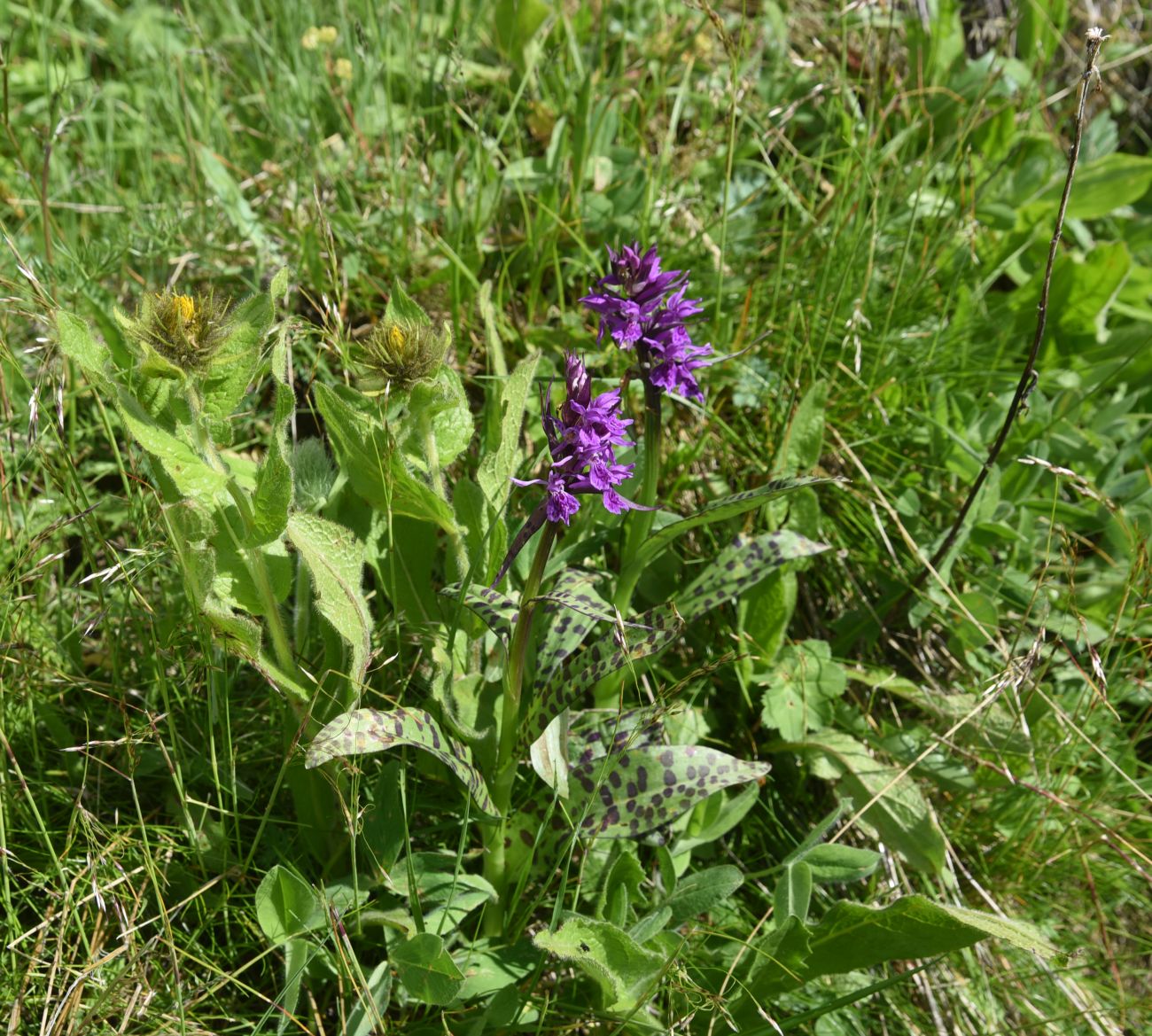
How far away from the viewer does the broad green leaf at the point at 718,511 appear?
1852 mm

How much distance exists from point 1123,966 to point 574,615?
164 cm

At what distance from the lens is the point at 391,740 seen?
63.9 inches

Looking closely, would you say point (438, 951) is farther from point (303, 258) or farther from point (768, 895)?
point (303, 258)

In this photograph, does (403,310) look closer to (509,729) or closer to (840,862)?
(509,729)

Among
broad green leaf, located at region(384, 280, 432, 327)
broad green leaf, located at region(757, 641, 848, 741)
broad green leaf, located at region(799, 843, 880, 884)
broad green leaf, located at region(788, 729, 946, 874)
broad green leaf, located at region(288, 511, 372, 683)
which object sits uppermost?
broad green leaf, located at region(384, 280, 432, 327)

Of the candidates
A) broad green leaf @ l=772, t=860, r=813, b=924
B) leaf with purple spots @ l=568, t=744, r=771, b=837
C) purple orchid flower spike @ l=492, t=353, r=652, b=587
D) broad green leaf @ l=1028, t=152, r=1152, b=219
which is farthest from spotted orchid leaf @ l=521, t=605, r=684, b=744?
broad green leaf @ l=1028, t=152, r=1152, b=219

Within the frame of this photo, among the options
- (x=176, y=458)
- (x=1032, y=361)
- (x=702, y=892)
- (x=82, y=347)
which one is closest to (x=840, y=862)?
(x=702, y=892)

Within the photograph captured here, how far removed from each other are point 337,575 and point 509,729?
1.28 feet

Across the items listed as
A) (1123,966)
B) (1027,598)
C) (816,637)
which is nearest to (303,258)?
(816,637)

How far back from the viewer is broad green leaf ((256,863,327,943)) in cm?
169

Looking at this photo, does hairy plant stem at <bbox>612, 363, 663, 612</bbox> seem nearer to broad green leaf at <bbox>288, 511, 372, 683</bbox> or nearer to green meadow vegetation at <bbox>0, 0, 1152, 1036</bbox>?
green meadow vegetation at <bbox>0, 0, 1152, 1036</bbox>

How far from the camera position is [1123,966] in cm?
251

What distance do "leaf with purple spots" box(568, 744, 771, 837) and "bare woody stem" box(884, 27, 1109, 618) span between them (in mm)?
734

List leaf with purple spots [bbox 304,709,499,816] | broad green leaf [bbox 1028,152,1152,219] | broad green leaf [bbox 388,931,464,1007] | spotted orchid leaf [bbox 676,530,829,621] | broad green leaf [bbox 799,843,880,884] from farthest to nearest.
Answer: broad green leaf [bbox 1028,152,1152,219] → spotted orchid leaf [bbox 676,530,829,621] → broad green leaf [bbox 799,843,880,884] → broad green leaf [bbox 388,931,464,1007] → leaf with purple spots [bbox 304,709,499,816]
